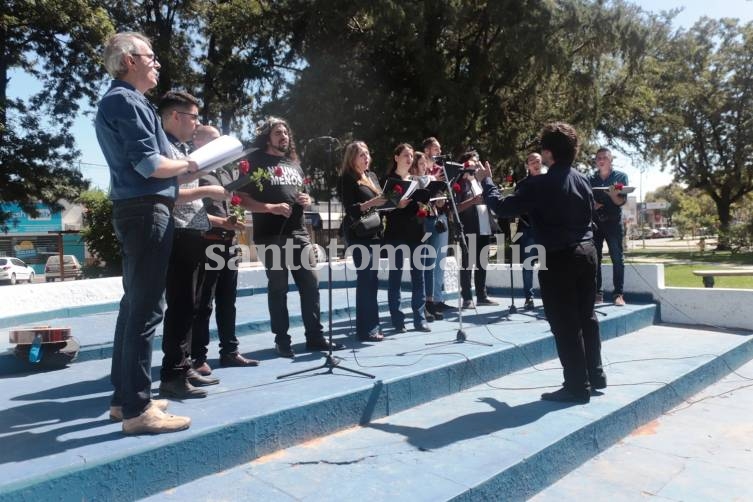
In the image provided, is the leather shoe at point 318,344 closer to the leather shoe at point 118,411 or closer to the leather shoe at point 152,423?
the leather shoe at point 118,411

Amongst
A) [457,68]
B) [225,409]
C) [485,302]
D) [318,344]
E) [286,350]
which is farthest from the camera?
[457,68]

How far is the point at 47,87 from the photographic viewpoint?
64.6ft

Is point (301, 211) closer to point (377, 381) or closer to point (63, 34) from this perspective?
point (377, 381)

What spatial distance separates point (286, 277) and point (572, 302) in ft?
7.05

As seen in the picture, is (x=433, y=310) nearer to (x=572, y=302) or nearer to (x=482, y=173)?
(x=482, y=173)

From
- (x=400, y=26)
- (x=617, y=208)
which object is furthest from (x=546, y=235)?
(x=400, y=26)

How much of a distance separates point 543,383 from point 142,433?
2.97 metres

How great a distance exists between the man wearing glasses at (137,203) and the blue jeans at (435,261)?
11.6 ft

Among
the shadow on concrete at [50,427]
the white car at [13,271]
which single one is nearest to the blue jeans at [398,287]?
the shadow on concrete at [50,427]

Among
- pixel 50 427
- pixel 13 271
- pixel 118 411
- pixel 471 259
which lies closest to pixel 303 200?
pixel 118 411

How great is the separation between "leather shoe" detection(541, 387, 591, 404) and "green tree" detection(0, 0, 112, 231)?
1856 cm

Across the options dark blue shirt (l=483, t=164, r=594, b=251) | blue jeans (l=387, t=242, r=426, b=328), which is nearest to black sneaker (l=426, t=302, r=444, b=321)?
blue jeans (l=387, t=242, r=426, b=328)

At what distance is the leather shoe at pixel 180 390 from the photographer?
325cm

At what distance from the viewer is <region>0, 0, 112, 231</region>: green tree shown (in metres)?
17.3
